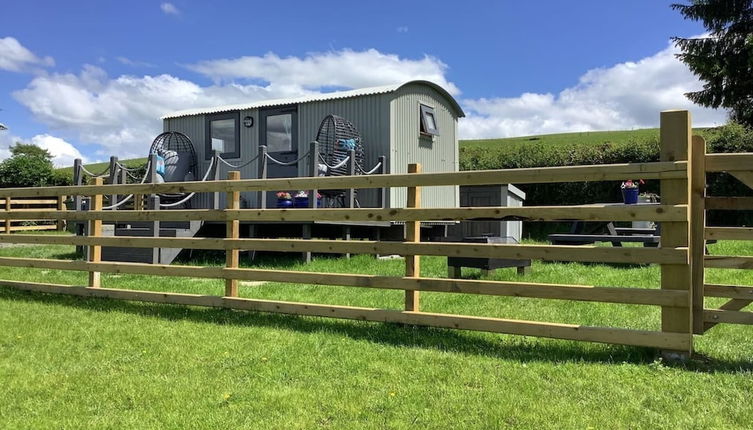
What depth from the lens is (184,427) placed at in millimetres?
2766

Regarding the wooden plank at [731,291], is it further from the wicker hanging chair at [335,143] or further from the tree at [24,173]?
the tree at [24,173]

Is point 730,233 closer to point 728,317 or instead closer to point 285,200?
point 728,317

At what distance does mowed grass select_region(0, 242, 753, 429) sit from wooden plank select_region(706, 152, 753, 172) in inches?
50.6

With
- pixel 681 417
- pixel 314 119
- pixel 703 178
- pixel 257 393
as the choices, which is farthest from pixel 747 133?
pixel 257 393

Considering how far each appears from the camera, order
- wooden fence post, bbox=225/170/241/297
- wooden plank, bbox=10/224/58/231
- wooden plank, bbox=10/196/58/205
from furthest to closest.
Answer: wooden plank, bbox=10/196/58/205 → wooden plank, bbox=10/224/58/231 → wooden fence post, bbox=225/170/241/297

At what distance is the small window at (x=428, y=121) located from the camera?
39.8 ft

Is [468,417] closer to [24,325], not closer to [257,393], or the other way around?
[257,393]

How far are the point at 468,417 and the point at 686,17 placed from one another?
2392cm

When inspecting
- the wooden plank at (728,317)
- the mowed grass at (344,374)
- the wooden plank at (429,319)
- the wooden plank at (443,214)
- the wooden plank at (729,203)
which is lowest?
the mowed grass at (344,374)

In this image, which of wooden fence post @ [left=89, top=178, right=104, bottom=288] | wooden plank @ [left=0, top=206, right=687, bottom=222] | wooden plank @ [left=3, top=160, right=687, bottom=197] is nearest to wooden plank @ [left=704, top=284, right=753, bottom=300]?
wooden plank @ [left=0, top=206, right=687, bottom=222]

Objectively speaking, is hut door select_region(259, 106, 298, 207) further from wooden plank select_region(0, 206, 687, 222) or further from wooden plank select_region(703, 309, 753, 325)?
wooden plank select_region(703, 309, 753, 325)

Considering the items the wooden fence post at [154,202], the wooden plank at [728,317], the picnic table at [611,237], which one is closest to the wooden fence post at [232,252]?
the wooden fence post at [154,202]

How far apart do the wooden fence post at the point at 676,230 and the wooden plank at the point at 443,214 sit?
0.09 metres

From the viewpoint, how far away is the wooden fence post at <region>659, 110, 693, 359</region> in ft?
12.5
